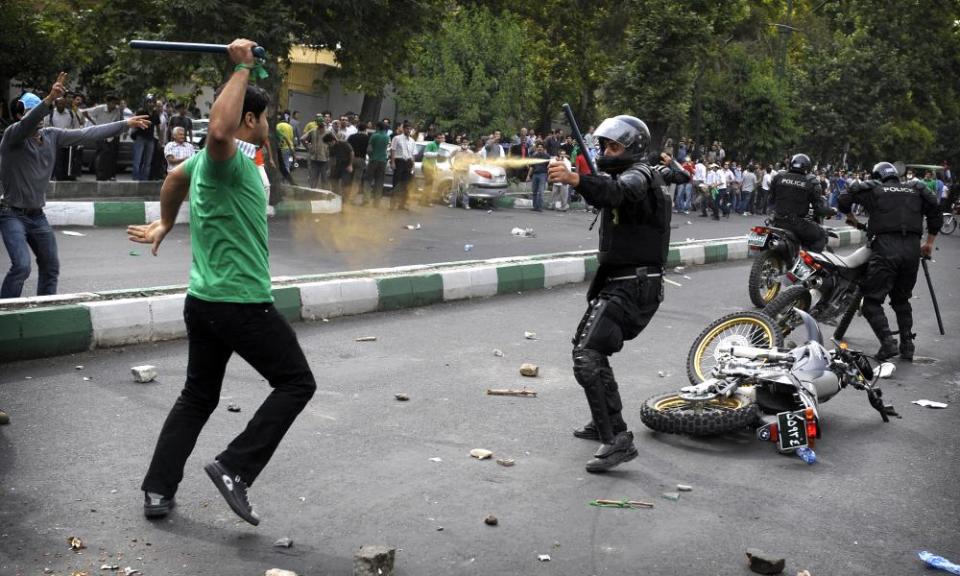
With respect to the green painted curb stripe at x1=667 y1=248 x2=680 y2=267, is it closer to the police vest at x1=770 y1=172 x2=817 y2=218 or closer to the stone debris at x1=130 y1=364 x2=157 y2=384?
the police vest at x1=770 y1=172 x2=817 y2=218

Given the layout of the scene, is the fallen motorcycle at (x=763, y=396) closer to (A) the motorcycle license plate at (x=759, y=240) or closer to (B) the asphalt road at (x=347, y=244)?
(A) the motorcycle license plate at (x=759, y=240)

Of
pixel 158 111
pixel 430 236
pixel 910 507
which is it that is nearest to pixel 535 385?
pixel 910 507

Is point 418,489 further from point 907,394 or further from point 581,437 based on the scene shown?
point 907,394

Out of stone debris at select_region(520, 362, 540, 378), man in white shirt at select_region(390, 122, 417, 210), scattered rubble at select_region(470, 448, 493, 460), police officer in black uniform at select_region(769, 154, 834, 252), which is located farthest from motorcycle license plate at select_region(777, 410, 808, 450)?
man in white shirt at select_region(390, 122, 417, 210)

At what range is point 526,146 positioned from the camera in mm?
28719

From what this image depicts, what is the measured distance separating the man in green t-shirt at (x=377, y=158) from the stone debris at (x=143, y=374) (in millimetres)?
15258

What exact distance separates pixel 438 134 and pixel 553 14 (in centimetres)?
1539

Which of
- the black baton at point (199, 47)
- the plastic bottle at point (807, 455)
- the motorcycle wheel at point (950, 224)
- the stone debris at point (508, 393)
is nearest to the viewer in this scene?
the black baton at point (199, 47)

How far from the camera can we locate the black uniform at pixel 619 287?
572 centimetres

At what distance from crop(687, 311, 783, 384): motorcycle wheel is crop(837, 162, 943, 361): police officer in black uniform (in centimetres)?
281

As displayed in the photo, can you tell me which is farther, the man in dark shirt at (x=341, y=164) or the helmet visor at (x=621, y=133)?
the man in dark shirt at (x=341, y=164)

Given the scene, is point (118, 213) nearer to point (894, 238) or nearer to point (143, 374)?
point (143, 374)

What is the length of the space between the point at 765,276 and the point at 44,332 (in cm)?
785

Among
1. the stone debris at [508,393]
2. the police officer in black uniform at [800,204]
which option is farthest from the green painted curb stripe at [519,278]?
the stone debris at [508,393]
